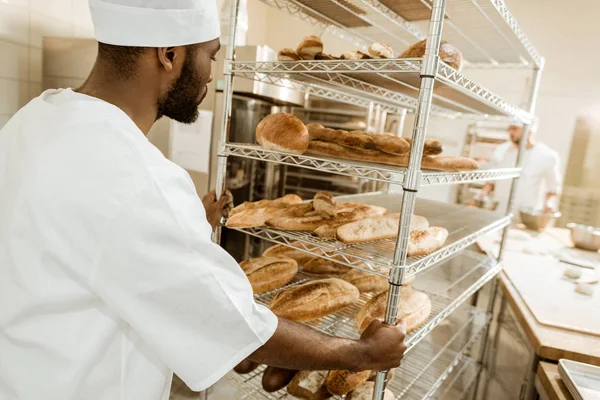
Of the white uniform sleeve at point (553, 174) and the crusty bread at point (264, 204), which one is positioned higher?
the white uniform sleeve at point (553, 174)

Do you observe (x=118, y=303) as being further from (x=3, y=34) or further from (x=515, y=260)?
(x=515, y=260)

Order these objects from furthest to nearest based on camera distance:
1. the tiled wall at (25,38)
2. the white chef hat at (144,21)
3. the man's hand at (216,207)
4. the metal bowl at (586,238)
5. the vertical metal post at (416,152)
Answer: the metal bowl at (586,238) → the tiled wall at (25,38) → the man's hand at (216,207) → the vertical metal post at (416,152) → the white chef hat at (144,21)

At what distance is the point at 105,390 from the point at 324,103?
135 inches

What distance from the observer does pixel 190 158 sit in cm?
249

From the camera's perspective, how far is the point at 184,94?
987mm

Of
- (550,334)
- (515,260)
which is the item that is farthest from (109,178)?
(515,260)

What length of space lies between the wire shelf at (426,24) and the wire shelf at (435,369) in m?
1.41

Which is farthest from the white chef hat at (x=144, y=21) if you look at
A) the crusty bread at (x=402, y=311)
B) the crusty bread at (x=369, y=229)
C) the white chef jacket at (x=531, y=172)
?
the white chef jacket at (x=531, y=172)

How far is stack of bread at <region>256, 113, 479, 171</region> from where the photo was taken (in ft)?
4.62

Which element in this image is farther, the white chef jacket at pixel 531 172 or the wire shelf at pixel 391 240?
the white chef jacket at pixel 531 172

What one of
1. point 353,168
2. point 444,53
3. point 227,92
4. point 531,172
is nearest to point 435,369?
point 353,168

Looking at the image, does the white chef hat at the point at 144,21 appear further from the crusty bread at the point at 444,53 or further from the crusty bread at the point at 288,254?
the crusty bread at the point at 288,254

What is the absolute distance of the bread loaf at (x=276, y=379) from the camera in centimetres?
142

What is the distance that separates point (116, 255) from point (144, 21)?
507 millimetres
